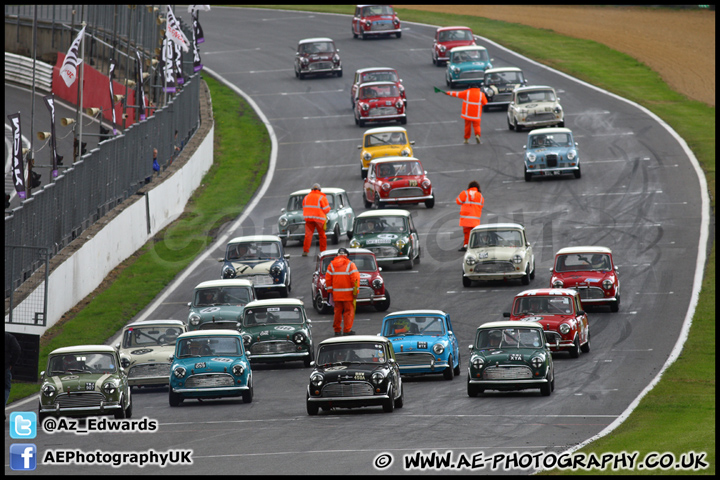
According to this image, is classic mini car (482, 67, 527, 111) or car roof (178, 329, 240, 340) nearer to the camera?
car roof (178, 329, 240, 340)

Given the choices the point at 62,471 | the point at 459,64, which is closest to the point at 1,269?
the point at 62,471

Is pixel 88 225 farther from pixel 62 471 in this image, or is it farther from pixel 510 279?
pixel 62 471

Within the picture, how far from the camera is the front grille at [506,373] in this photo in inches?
825

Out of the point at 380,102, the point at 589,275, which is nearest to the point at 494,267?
the point at 589,275

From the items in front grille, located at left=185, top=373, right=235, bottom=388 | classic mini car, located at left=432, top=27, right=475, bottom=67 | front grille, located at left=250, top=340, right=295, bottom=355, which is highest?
classic mini car, located at left=432, top=27, right=475, bottom=67

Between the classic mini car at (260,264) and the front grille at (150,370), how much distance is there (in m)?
6.47

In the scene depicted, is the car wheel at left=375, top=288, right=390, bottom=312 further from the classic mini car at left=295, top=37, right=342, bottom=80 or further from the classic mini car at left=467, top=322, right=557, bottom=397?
the classic mini car at left=295, top=37, right=342, bottom=80

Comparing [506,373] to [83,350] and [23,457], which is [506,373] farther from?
[23,457]

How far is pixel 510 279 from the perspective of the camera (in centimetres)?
3047

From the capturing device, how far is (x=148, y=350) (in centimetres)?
2342

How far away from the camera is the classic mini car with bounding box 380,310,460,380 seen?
893 inches

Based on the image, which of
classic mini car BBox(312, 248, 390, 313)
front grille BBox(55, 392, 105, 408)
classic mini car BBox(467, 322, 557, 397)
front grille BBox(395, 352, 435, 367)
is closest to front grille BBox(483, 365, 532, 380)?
classic mini car BBox(467, 322, 557, 397)

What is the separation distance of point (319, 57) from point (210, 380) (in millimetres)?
39706

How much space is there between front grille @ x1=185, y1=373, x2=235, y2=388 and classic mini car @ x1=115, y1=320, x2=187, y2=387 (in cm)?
227
